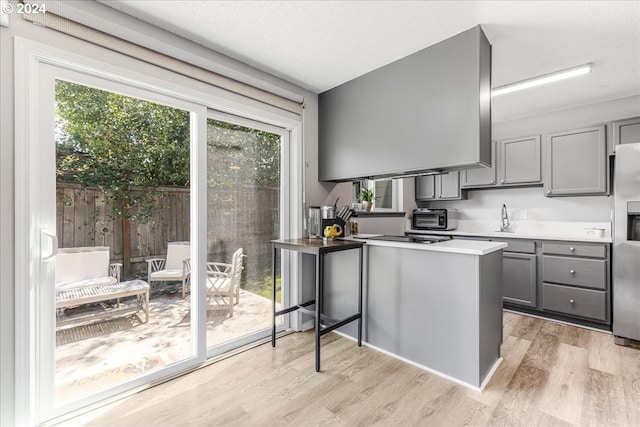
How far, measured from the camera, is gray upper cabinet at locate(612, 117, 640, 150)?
2.83 meters

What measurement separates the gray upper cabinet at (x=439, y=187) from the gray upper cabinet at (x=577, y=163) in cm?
103

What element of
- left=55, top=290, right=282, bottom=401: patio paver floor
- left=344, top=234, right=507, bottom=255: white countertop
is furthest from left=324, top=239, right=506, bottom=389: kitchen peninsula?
left=55, top=290, right=282, bottom=401: patio paver floor

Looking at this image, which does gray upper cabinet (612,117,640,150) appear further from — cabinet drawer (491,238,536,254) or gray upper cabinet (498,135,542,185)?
cabinet drawer (491,238,536,254)

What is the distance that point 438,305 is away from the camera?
6.70ft

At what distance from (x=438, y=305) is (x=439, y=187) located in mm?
2660

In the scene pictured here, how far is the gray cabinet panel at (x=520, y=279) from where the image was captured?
10.5ft

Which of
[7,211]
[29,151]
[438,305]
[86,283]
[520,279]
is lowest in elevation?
[520,279]

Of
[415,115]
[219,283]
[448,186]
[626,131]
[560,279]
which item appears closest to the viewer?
[415,115]

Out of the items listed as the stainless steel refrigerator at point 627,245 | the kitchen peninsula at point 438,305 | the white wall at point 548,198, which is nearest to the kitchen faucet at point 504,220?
the white wall at point 548,198

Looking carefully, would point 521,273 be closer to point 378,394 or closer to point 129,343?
point 378,394

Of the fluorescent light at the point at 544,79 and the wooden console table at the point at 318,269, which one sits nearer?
the wooden console table at the point at 318,269

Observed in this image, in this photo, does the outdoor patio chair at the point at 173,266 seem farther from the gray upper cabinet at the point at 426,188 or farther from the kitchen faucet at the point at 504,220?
the kitchen faucet at the point at 504,220

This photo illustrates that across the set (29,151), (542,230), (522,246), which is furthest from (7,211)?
(542,230)

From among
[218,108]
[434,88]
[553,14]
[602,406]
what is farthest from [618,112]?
[218,108]
